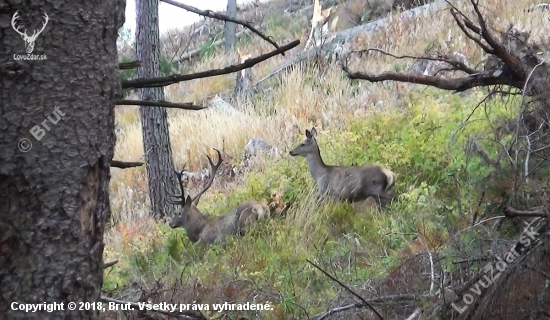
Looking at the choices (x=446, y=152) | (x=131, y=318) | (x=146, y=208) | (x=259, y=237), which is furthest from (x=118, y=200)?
(x=131, y=318)

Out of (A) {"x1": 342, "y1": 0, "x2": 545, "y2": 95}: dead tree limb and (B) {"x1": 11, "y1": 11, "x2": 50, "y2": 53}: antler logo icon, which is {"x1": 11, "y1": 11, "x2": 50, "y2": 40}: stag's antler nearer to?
(B) {"x1": 11, "y1": 11, "x2": 50, "y2": 53}: antler logo icon

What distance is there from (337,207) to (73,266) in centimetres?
596

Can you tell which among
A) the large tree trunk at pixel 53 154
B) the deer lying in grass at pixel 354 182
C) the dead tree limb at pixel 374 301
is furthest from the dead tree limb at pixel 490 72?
the deer lying in grass at pixel 354 182

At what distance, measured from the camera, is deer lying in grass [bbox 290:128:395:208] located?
8211mm

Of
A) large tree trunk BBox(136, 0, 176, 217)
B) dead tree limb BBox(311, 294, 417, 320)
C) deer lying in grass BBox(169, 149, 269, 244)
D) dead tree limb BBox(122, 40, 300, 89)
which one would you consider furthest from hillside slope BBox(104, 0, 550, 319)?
dead tree limb BBox(122, 40, 300, 89)

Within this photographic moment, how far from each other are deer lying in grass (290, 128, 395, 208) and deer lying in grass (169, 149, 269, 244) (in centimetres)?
76

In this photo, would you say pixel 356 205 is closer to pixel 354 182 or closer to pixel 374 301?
pixel 354 182

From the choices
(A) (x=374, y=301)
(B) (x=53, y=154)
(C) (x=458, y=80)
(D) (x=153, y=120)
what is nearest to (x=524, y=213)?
(A) (x=374, y=301)

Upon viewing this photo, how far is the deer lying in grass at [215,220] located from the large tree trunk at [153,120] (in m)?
1.27

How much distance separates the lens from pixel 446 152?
8.41m

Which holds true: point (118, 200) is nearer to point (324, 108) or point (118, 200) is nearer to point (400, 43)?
point (324, 108)

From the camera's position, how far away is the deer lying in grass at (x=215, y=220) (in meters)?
8.55

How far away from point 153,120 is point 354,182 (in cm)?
342

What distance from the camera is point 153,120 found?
34.7 feet
